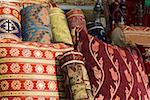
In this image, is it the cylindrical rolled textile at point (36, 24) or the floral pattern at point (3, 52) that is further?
the cylindrical rolled textile at point (36, 24)

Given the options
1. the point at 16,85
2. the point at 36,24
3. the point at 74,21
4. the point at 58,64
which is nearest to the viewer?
the point at 16,85

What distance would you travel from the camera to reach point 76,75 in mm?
1636

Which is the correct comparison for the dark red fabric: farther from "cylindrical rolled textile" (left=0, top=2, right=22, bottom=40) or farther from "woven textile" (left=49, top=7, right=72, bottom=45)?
"cylindrical rolled textile" (left=0, top=2, right=22, bottom=40)

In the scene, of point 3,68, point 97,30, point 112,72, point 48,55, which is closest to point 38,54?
point 48,55

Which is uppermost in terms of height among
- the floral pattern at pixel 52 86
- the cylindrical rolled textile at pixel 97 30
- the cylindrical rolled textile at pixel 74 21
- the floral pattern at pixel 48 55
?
the cylindrical rolled textile at pixel 74 21

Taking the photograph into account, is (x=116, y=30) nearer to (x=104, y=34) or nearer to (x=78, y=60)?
(x=104, y=34)

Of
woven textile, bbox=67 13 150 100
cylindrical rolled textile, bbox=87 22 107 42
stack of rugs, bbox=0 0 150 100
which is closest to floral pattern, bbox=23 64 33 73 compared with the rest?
stack of rugs, bbox=0 0 150 100

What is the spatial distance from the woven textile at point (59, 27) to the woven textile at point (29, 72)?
190mm

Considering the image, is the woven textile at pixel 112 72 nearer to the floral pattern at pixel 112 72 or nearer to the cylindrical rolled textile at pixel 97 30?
the floral pattern at pixel 112 72

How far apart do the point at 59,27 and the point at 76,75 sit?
1.38 ft

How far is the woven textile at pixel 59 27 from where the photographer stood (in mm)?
1932

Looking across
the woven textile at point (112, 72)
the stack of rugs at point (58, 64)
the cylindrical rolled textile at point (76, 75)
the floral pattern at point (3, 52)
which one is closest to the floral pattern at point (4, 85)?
the stack of rugs at point (58, 64)

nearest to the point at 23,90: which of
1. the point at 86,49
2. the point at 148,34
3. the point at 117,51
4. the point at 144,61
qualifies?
the point at 86,49

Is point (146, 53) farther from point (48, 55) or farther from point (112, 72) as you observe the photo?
point (48, 55)
